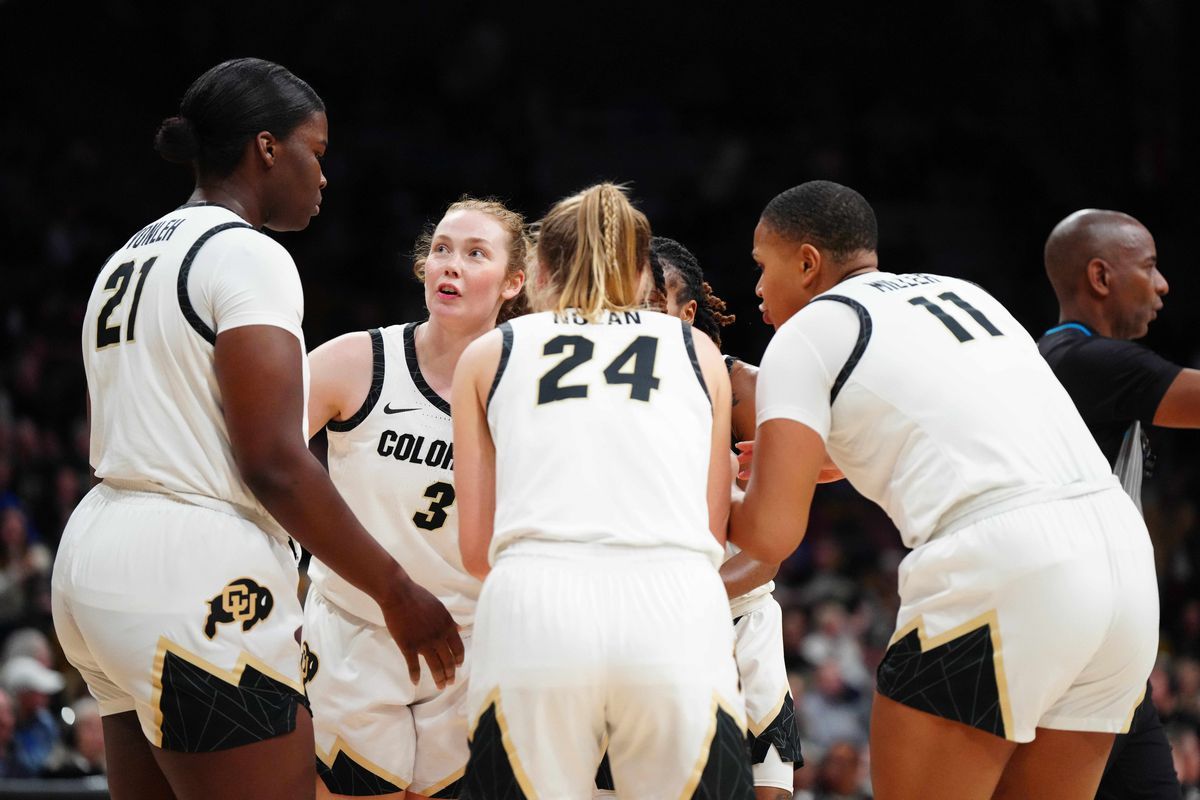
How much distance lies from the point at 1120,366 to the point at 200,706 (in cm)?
292

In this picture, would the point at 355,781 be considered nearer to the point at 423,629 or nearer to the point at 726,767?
the point at 423,629

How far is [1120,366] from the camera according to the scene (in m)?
4.36

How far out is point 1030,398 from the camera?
3455 millimetres

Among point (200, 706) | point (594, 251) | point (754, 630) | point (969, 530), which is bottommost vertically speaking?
point (754, 630)

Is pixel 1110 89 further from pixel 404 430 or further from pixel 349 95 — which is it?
pixel 404 430

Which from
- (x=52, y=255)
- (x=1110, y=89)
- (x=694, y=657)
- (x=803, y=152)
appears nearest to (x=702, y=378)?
(x=694, y=657)

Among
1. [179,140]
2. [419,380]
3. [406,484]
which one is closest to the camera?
[179,140]

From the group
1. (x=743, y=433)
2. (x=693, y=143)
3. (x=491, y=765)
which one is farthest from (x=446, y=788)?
(x=693, y=143)

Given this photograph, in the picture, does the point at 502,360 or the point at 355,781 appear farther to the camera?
the point at 355,781

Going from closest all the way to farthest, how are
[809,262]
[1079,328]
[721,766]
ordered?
[721,766] → [809,262] → [1079,328]

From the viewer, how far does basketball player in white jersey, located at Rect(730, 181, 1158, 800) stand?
328 cm

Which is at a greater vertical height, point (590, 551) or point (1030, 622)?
point (590, 551)

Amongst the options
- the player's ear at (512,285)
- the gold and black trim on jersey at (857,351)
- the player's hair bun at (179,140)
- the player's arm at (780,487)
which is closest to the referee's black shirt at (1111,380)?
the gold and black trim on jersey at (857,351)

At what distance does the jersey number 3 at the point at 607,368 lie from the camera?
3.11 m
